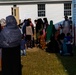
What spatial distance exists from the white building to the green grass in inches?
764

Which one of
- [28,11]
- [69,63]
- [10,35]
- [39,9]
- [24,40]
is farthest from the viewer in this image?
[39,9]

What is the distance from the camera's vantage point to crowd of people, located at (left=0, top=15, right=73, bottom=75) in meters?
8.70

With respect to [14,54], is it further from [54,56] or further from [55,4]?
[55,4]

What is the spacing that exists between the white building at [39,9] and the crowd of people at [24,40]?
15131 mm

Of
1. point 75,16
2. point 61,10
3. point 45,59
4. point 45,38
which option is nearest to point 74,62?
point 45,59

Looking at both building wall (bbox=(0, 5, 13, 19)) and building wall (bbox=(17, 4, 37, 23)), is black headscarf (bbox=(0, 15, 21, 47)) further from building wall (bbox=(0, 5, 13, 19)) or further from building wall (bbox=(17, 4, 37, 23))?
building wall (bbox=(0, 5, 13, 19))

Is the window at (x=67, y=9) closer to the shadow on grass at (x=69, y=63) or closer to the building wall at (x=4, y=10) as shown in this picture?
the building wall at (x=4, y=10)

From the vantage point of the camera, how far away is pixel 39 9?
3822cm

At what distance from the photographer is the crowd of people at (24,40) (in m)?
8.70

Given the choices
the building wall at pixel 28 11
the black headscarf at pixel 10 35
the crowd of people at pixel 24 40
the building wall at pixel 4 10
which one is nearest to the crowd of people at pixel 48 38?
the crowd of people at pixel 24 40

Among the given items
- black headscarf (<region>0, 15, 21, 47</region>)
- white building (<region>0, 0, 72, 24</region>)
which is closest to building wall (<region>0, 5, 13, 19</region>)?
white building (<region>0, 0, 72, 24</region>)

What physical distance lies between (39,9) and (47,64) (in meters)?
23.9

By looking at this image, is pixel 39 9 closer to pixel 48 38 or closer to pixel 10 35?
pixel 48 38

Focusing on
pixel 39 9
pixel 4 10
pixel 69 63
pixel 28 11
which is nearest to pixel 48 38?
pixel 69 63
